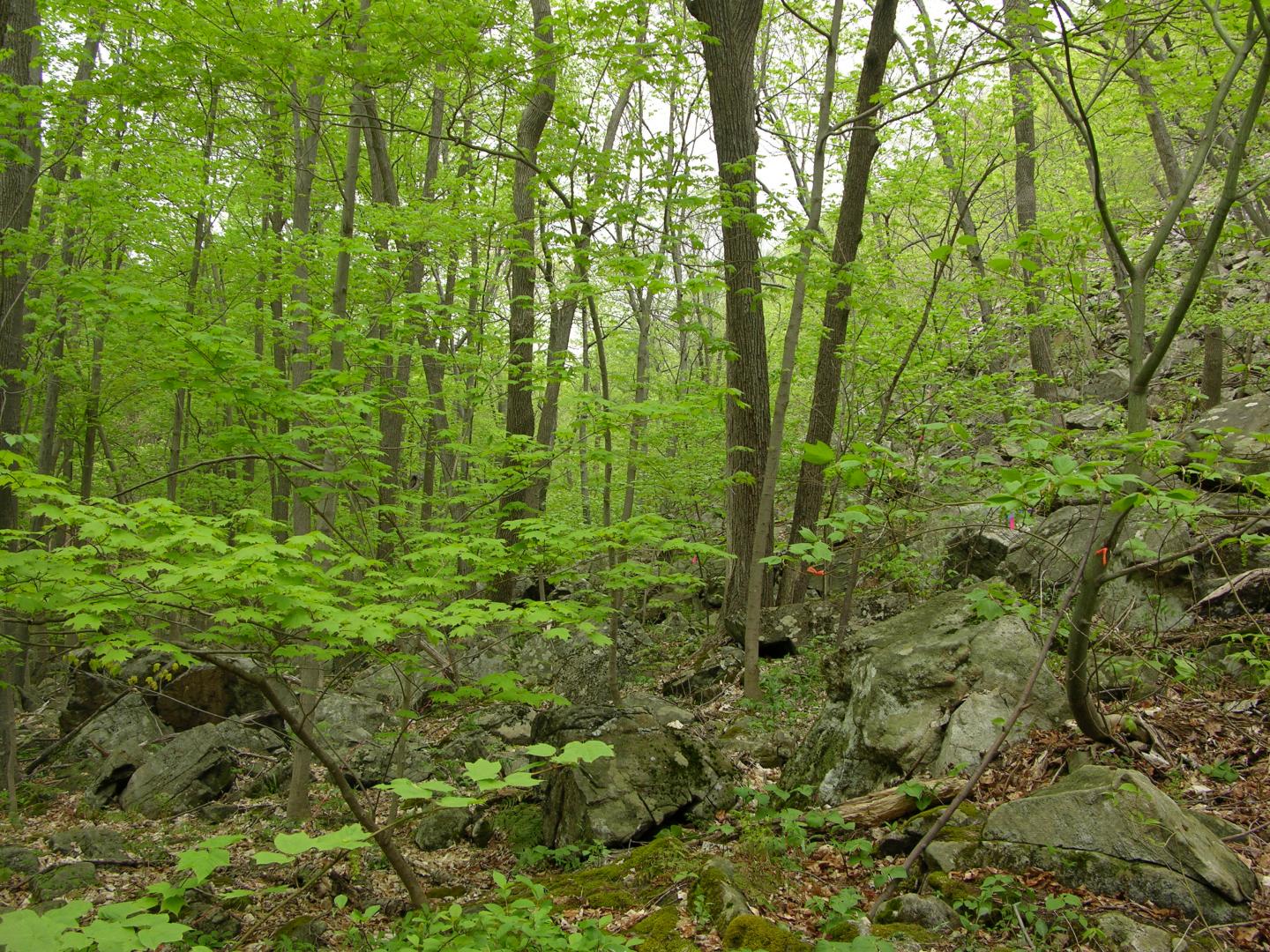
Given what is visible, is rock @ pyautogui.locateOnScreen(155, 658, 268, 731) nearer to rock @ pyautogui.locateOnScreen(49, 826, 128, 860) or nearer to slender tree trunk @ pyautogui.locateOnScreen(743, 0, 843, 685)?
rock @ pyautogui.locateOnScreen(49, 826, 128, 860)

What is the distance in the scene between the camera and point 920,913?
10.7 ft

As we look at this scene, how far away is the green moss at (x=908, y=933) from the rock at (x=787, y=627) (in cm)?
511

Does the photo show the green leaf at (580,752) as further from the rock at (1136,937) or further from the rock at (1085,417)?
the rock at (1085,417)

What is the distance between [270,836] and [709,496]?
855 cm

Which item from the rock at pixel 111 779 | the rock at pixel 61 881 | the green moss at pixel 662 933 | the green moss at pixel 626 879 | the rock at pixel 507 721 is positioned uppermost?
the green moss at pixel 662 933

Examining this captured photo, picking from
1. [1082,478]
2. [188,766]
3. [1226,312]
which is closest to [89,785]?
[188,766]

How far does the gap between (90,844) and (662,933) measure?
219 inches

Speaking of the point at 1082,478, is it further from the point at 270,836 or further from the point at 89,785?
the point at 89,785

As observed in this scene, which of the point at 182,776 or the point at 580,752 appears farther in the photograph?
the point at 182,776

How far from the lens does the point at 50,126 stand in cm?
752

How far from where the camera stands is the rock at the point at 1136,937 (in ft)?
9.21

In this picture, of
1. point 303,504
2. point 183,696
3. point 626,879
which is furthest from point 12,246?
point 626,879

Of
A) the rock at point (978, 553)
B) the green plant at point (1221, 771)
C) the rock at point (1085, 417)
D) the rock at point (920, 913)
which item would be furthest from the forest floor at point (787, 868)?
the rock at point (1085, 417)

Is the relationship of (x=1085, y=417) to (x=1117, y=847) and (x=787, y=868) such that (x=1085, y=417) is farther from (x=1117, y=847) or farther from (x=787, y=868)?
(x=787, y=868)
